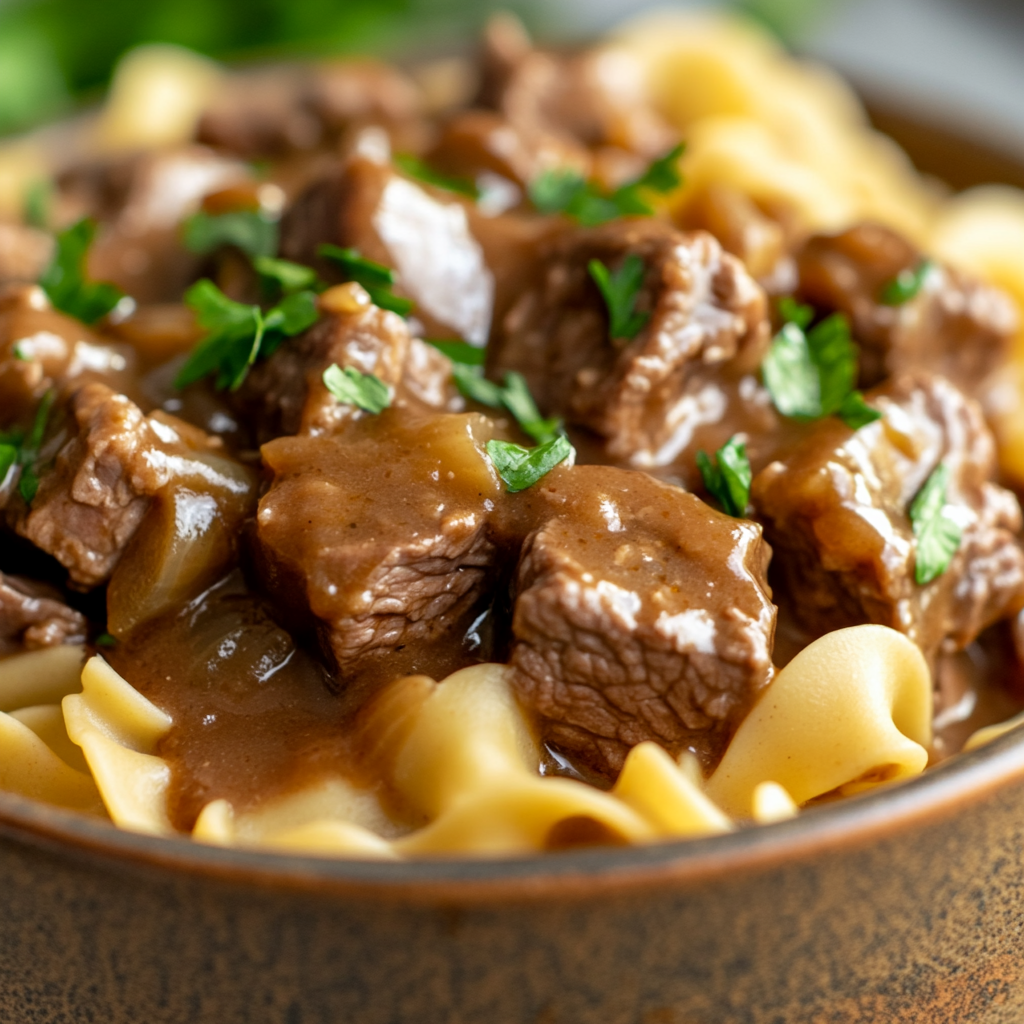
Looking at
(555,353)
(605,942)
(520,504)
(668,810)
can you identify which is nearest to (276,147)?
(555,353)

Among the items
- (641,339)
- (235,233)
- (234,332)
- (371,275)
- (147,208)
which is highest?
(641,339)

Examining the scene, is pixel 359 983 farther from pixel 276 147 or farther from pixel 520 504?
pixel 276 147

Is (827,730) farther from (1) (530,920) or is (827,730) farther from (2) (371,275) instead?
(2) (371,275)

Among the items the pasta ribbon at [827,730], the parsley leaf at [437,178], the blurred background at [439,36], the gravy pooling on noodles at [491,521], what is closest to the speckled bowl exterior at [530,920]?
the gravy pooling on noodles at [491,521]

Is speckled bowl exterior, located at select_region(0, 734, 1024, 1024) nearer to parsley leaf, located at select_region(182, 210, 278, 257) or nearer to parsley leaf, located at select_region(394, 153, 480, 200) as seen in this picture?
parsley leaf, located at select_region(182, 210, 278, 257)

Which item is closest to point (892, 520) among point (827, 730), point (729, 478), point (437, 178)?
point (729, 478)

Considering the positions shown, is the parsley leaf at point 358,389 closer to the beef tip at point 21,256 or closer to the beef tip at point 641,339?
the beef tip at point 641,339

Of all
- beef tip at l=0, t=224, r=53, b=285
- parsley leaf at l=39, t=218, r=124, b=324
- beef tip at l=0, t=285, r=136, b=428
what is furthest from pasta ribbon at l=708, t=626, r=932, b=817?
beef tip at l=0, t=224, r=53, b=285

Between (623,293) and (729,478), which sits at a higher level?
(623,293)
